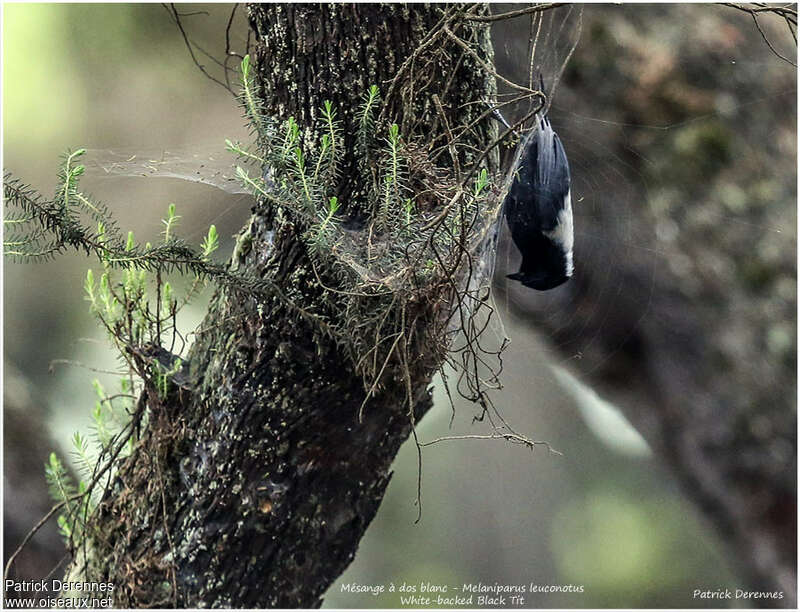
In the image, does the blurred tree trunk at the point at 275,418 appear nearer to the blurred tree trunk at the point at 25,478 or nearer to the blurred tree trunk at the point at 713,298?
the blurred tree trunk at the point at 25,478

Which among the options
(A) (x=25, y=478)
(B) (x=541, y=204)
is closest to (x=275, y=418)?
(B) (x=541, y=204)

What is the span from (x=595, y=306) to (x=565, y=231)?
0.97ft

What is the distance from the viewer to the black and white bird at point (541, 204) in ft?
3.00

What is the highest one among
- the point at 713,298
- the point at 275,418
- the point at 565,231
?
the point at 713,298

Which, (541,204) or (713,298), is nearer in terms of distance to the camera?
(541,204)

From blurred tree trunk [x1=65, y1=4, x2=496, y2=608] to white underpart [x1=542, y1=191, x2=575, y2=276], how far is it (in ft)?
0.46

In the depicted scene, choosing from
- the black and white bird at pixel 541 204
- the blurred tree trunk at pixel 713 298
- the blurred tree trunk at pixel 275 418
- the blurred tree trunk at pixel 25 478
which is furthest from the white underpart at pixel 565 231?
the blurred tree trunk at pixel 25 478

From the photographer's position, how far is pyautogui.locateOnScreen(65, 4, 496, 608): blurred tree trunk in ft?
2.89

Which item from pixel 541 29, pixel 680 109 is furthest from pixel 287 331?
pixel 680 109

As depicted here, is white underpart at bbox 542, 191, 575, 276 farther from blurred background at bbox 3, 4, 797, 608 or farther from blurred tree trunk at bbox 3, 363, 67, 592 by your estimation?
blurred tree trunk at bbox 3, 363, 67, 592

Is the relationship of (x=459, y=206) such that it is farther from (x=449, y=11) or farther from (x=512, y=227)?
(x=449, y=11)

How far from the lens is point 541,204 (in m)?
0.93

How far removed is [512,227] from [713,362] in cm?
92

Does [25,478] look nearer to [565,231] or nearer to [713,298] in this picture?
[565,231]
